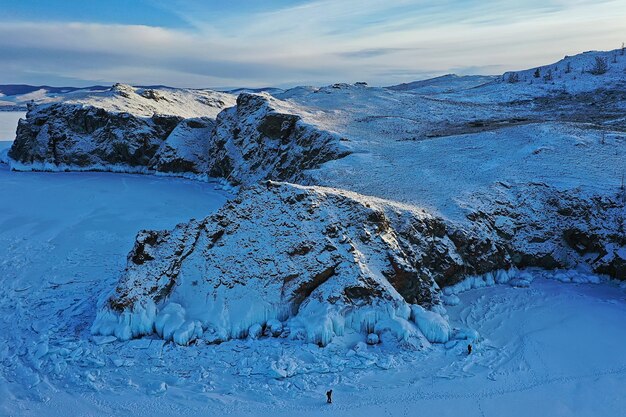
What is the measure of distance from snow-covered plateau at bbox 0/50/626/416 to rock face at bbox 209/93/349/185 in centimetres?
53

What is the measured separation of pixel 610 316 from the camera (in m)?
18.2

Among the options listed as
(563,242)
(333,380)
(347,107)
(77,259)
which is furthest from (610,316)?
(347,107)

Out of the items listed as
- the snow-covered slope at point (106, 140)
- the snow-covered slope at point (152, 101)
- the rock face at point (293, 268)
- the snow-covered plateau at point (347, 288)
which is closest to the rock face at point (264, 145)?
the snow-covered plateau at point (347, 288)

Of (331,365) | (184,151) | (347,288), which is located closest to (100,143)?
(184,151)

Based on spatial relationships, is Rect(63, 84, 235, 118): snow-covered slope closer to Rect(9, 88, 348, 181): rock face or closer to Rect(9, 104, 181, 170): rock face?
Rect(9, 88, 348, 181): rock face

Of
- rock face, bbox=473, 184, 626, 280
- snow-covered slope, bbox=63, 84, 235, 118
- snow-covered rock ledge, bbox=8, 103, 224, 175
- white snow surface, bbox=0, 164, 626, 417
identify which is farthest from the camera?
snow-covered slope, bbox=63, 84, 235, 118

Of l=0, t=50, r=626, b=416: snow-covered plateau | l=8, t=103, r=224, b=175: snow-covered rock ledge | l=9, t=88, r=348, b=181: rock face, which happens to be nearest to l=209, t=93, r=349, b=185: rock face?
l=9, t=88, r=348, b=181: rock face

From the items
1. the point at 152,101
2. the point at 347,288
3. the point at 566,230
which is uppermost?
the point at 152,101

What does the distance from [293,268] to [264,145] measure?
80.9ft

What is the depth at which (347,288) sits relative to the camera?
17.1 meters

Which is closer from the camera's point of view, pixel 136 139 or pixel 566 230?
pixel 566 230

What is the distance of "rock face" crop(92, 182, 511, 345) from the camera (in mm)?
16516

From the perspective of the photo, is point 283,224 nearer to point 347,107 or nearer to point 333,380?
point 333,380

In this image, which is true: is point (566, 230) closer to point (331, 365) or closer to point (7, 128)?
point (331, 365)
